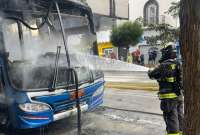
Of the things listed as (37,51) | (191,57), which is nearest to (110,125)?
(37,51)

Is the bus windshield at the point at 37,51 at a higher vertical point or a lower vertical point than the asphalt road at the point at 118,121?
higher

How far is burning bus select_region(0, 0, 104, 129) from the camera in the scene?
5.16 meters

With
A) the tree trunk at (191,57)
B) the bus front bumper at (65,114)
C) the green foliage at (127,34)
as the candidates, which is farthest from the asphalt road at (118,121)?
the green foliage at (127,34)

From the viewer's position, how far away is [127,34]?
2961 centimetres

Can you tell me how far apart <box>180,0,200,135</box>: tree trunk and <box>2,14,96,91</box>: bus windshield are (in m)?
2.96

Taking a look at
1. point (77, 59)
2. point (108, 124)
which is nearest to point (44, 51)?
point (77, 59)

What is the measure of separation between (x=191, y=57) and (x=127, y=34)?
1067 inches

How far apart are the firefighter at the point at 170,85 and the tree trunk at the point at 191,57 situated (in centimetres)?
220

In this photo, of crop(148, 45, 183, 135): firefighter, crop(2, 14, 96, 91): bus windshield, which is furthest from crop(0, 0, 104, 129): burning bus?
crop(148, 45, 183, 135): firefighter

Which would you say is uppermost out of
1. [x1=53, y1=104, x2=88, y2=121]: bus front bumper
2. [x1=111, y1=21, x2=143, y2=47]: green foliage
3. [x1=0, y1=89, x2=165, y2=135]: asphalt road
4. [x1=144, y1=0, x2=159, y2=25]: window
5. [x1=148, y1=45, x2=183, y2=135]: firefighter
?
[x1=144, y1=0, x2=159, y2=25]: window

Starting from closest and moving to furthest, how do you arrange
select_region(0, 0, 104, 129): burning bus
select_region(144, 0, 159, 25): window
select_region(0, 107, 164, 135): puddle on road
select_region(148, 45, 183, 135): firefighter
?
select_region(148, 45, 183, 135): firefighter → select_region(0, 0, 104, 129): burning bus → select_region(0, 107, 164, 135): puddle on road → select_region(144, 0, 159, 25): window

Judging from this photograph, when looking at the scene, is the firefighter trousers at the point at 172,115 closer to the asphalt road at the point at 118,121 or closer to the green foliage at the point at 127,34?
the asphalt road at the point at 118,121

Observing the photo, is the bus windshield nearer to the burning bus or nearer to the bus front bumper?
the burning bus

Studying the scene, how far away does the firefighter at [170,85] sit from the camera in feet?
16.5
